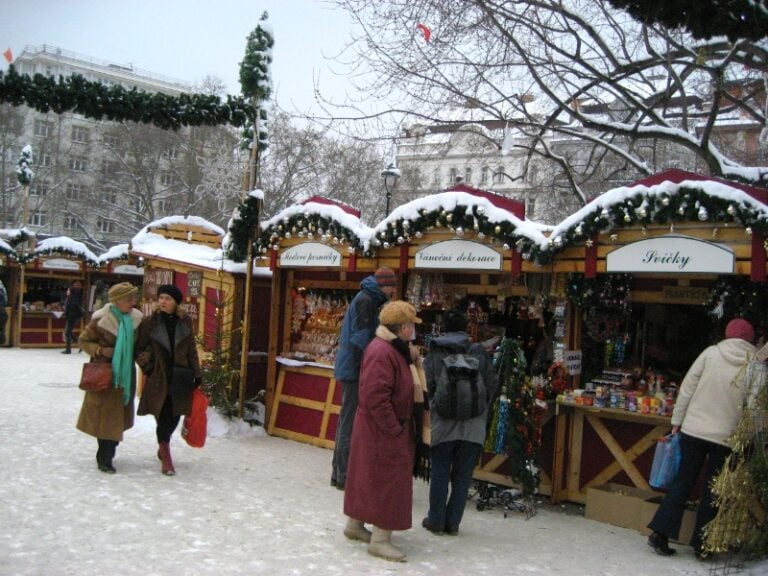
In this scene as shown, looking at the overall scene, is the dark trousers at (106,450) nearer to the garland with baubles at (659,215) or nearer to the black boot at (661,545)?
the garland with baubles at (659,215)

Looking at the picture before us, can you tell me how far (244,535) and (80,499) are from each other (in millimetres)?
1467

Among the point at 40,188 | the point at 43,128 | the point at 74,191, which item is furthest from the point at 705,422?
the point at 43,128

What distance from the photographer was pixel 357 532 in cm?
504

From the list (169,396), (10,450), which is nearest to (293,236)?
(169,396)

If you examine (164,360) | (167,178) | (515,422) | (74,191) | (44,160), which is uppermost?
(44,160)

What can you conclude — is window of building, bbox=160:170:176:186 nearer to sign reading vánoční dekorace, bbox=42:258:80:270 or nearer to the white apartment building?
the white apartment building

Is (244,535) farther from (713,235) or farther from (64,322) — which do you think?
(64,322)

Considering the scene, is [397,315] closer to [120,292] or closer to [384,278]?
[384,278]

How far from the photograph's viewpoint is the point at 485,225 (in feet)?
21.9

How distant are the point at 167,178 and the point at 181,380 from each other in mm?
30636

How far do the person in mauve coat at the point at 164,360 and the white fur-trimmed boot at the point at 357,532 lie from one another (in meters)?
2.26

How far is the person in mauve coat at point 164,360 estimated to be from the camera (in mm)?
6539

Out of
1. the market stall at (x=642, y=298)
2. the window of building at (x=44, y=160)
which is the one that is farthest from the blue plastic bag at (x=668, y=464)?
the window of building at (x=44, y=160)

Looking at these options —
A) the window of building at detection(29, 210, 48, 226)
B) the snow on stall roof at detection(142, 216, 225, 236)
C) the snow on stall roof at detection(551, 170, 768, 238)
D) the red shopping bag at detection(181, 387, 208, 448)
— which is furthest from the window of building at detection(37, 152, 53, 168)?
the snow on stall roof at detection(551, 170, 768, 238)
